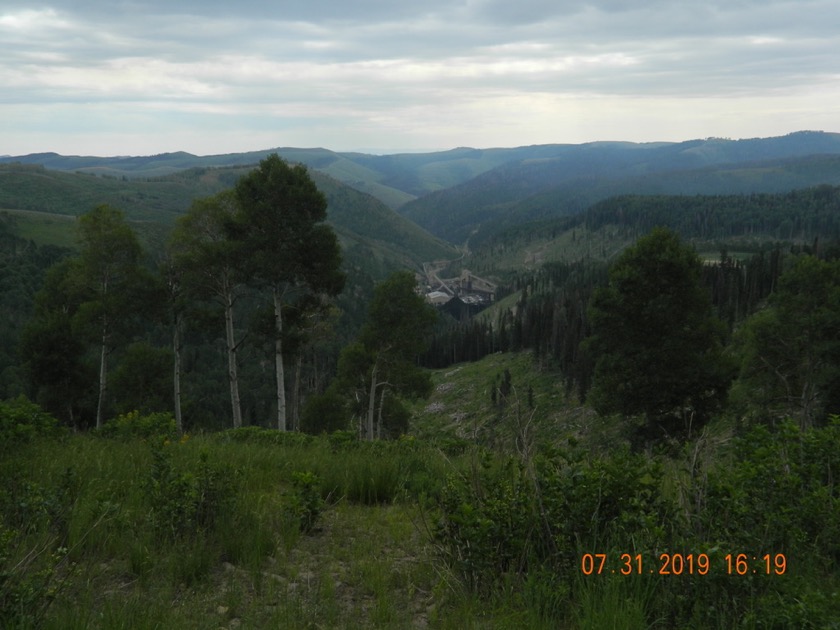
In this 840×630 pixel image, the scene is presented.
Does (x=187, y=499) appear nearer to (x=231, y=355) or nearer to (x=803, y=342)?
(x=231, y=355)

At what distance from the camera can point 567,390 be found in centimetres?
6600

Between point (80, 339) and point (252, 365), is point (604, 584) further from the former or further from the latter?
point (252, 365)

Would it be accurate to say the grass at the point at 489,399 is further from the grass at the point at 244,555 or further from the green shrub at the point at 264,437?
the grass at the point at 244,555

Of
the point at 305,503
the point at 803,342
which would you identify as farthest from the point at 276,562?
the point at 803,342

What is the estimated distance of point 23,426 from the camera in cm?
813

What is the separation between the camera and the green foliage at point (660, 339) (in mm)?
18703

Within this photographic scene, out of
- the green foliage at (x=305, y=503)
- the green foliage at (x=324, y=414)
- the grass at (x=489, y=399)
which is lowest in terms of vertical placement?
the grass at (x=489, y=399)

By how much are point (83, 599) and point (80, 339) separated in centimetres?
2562

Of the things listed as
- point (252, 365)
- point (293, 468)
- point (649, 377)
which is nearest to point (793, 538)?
point (293, 468)

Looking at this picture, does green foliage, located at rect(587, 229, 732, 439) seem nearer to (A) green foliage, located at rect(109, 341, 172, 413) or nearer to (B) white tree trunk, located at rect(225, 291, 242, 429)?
(B) white tree trunk, located at rect(225, 291, 242, 429)

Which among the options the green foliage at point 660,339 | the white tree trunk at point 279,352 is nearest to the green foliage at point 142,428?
the white tree trunk at point 279,352
